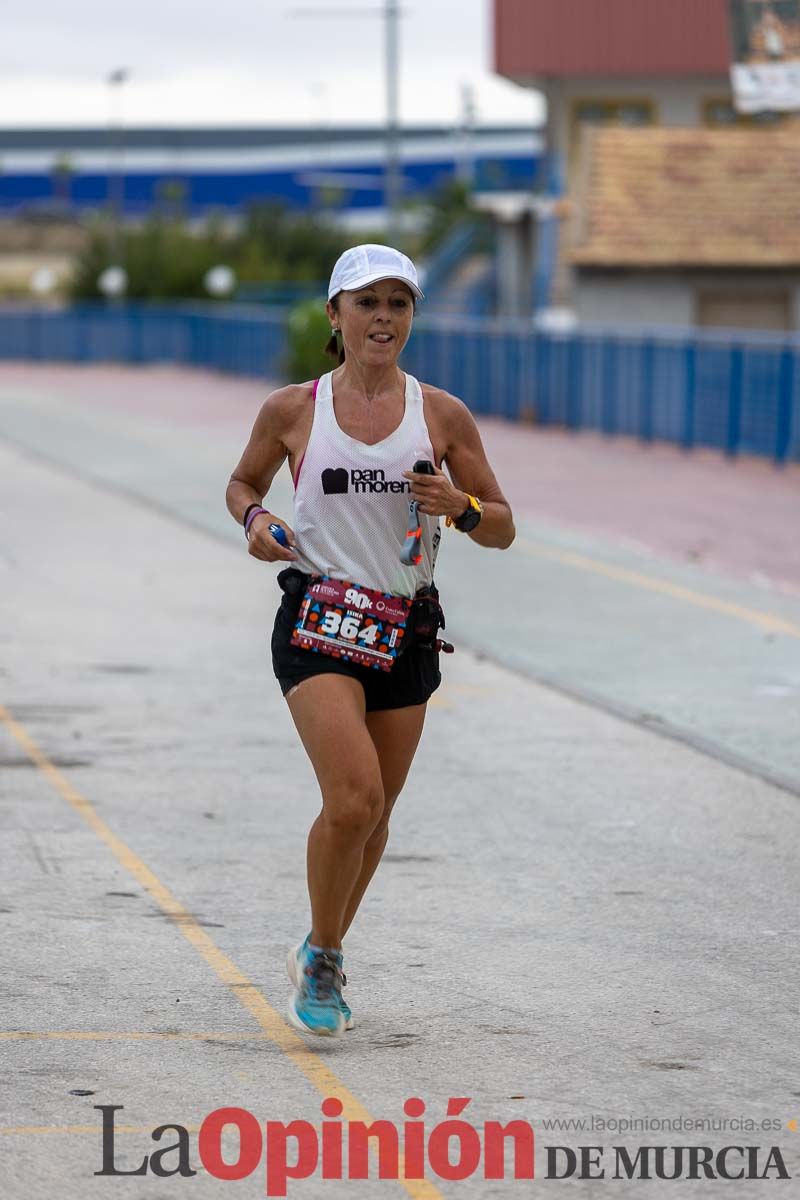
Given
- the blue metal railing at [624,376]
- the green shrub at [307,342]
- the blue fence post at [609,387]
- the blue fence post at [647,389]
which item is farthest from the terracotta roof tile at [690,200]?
the green shrub at [307,342]

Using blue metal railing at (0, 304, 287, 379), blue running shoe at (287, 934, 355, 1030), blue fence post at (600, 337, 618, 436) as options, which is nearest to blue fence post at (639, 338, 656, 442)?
blue fence post at (600, 337, 618, 436)

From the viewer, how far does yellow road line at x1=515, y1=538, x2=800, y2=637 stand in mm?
14461

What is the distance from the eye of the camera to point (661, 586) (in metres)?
16.3

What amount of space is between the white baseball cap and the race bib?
2.57 ft

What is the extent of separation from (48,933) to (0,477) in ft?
62.9

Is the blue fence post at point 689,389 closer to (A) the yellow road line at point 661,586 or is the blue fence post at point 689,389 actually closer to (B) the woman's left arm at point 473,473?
(A) the yellow road line at point 661,586

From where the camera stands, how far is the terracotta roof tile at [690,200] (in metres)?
35.6

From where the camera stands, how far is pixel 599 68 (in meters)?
48.4

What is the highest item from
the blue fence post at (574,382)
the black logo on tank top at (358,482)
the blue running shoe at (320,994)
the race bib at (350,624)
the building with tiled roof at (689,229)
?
the black logo on tank top at (358,482)

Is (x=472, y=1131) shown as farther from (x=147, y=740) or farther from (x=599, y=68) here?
(x=599, y=68)

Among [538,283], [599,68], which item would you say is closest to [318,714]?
[538,283]

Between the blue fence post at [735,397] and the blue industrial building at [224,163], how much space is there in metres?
93.3

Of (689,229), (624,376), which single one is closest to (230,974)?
(624,376)

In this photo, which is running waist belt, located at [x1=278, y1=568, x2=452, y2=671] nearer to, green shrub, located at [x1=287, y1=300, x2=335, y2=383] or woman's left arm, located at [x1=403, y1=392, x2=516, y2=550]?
woman's left arm, located at [x1=403, y1=392, x2=516, y2=550]
